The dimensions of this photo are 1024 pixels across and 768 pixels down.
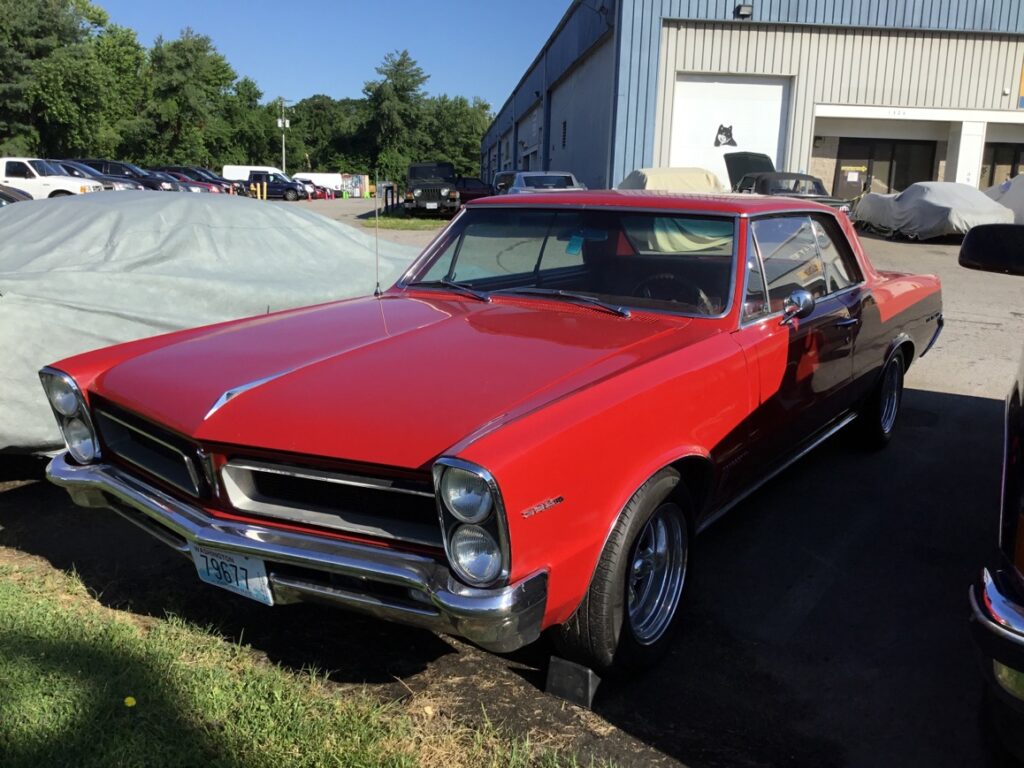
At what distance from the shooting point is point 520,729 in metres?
2.55

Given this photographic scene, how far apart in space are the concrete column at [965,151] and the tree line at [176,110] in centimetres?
1534

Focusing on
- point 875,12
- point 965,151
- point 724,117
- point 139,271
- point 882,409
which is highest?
point 875,12

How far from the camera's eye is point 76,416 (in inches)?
122

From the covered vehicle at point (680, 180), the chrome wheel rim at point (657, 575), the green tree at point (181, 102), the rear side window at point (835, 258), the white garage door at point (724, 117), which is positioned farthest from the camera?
the green tree at point (181, 102)

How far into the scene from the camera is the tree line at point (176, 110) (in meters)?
41.4

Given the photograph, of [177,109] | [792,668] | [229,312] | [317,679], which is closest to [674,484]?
[792,668]

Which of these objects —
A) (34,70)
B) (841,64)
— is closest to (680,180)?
(841,64)

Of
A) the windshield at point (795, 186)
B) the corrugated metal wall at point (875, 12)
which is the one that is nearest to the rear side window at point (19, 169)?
the corrugated metal wall at point (875, 12)

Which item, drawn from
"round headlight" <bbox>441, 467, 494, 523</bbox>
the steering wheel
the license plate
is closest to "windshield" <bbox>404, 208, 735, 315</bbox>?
the steering wheel

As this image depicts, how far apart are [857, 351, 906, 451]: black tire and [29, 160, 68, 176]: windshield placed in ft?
81.2

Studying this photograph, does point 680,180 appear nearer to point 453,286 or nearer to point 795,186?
point 795,186

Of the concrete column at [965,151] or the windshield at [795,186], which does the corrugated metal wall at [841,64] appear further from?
the windshield at [795,186]

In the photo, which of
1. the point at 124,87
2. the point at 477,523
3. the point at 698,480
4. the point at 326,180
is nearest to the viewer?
the point at 477,523

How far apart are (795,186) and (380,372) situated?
15953 millimetres
